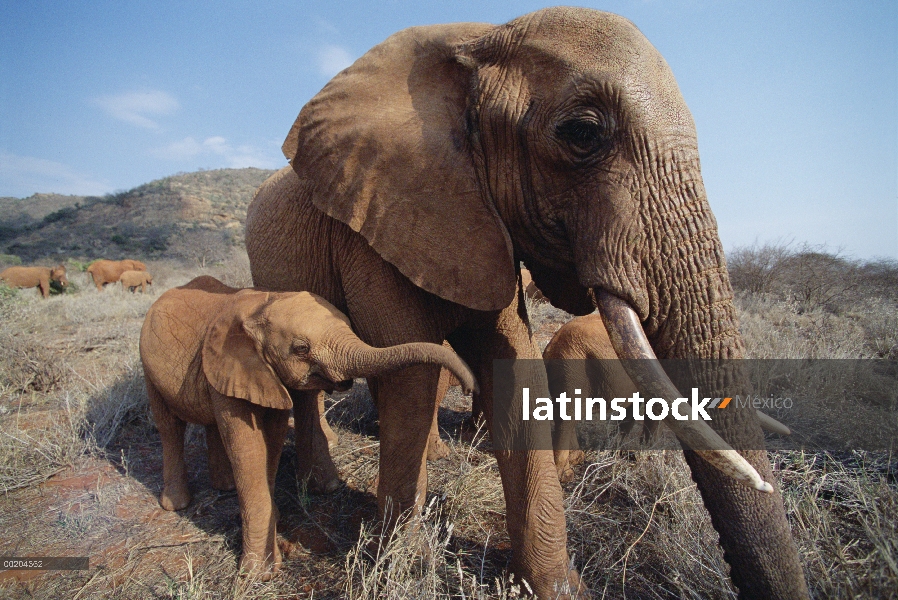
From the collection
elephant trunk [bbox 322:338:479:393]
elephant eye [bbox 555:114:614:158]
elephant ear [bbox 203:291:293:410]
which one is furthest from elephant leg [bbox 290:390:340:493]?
elephant eye [bbox 555:114:614:158]

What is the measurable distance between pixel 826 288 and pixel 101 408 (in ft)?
38.7

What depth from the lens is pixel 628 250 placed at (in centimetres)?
185

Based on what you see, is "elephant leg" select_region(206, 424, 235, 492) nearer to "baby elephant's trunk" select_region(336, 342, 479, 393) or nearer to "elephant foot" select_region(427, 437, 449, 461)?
"elephant foot" select_region(427, 437, 449, 461)

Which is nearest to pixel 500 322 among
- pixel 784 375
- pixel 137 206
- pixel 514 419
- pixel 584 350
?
pixel 514 419

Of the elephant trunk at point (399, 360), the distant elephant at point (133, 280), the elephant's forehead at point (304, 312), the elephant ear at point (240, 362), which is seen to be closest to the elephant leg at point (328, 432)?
the elephant ear at point (240, 362)

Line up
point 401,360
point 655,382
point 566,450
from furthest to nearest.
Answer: point 566,450, point 401,360, point 655,382

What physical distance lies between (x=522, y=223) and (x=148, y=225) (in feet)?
125

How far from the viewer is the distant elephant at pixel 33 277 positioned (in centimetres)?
1648

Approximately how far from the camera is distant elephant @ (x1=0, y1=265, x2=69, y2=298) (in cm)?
1648

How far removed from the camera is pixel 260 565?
110 inches

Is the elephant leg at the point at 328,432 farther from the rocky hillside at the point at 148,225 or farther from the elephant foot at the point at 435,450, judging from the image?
the rocky hillside at the point at 148,225

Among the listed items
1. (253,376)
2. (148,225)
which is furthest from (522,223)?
(148,225)

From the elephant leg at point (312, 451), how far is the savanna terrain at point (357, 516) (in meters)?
0.10

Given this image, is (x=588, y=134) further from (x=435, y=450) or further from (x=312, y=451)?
(x=435, y=450)
